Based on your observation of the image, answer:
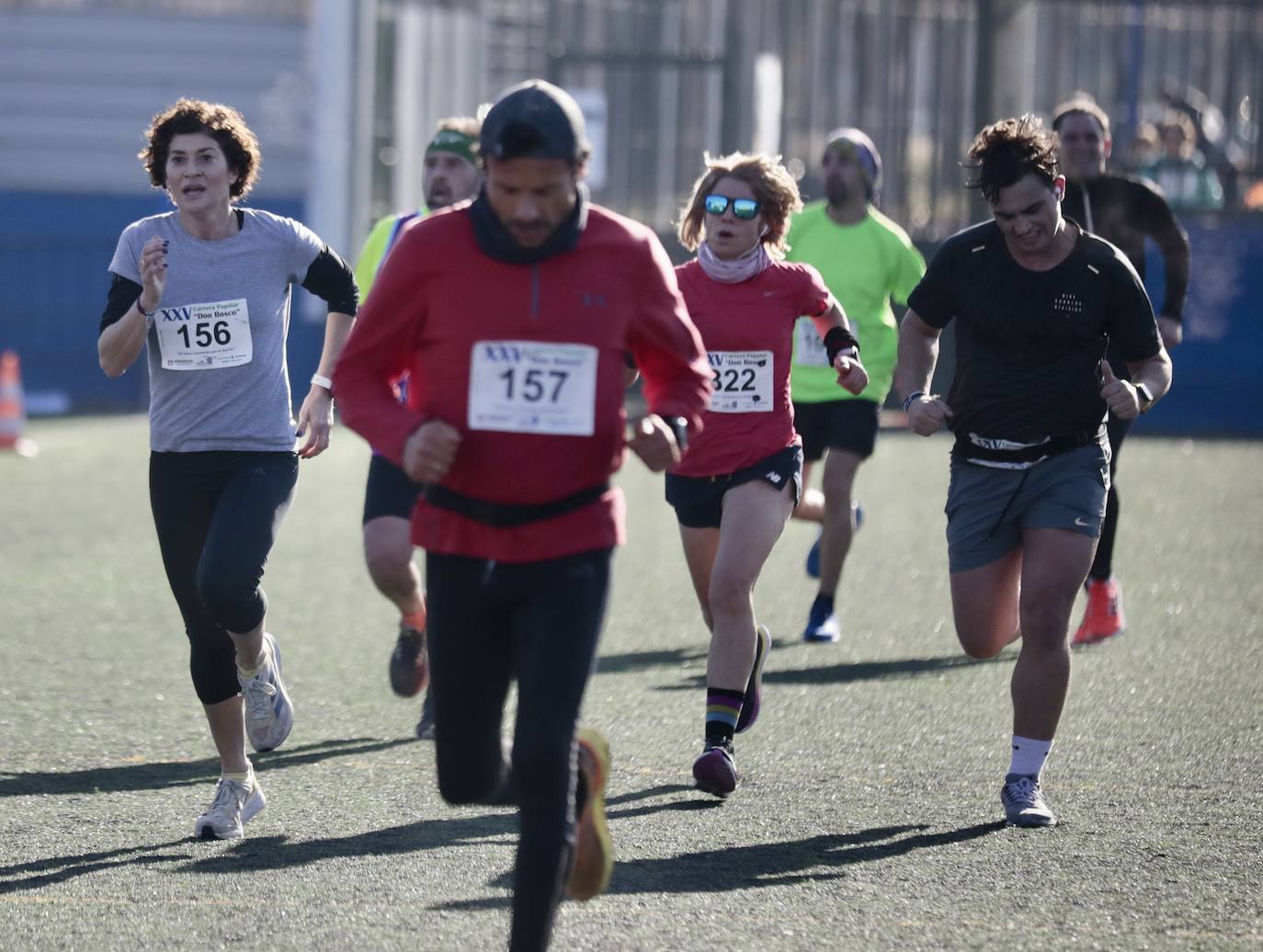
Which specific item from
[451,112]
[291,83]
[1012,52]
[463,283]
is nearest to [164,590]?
[463,283]

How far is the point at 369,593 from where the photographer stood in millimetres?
10469

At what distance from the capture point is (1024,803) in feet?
19.0

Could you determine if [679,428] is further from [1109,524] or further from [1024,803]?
[1109,524]

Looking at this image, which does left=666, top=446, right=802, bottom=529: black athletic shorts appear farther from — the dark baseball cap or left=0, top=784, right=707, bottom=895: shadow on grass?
the dark baseball cap

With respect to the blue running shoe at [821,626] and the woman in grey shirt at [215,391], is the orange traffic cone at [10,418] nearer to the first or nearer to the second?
the blue running shoe at [821,626]

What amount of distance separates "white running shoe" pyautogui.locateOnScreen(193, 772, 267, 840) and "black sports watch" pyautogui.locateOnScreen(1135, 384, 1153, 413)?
270 cm

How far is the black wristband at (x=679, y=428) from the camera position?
14.3 feet

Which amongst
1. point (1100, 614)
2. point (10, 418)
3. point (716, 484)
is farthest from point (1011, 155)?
point (10, 418)

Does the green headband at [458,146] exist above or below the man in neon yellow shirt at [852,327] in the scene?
above

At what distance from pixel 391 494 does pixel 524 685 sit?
8.26 feet

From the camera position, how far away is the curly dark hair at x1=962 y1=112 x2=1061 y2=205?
5.72m

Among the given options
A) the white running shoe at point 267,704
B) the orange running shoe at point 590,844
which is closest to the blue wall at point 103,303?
the white running shoe at point 267,704

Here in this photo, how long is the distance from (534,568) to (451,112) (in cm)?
2170

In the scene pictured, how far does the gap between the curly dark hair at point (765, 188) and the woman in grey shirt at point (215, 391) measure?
53.2 inches
